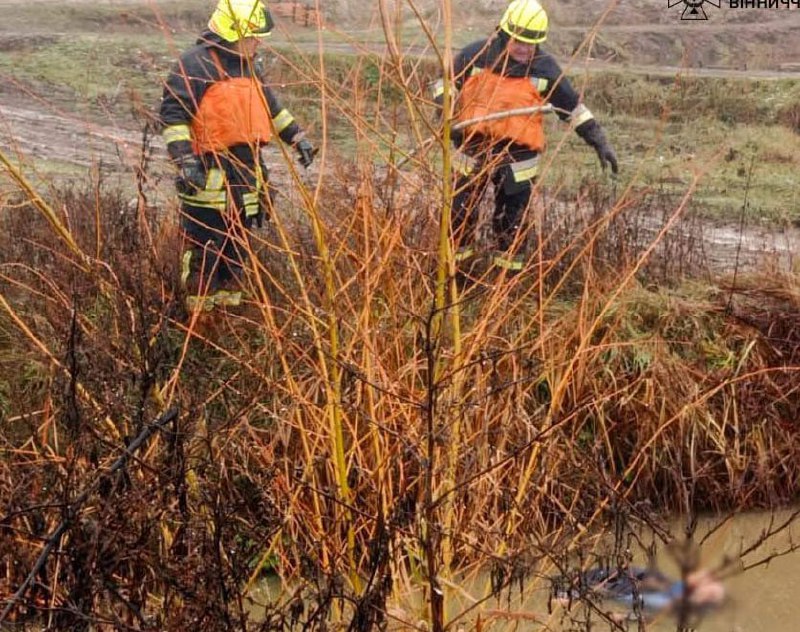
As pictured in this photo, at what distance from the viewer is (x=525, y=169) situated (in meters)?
6.53

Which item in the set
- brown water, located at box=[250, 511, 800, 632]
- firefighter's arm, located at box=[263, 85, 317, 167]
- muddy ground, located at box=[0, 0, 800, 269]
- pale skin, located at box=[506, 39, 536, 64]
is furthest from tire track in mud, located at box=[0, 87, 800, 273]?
brown water, located at box=[250, 511, 800, 632]

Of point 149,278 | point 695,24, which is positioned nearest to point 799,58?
point 695,24

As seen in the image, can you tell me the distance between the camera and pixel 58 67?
13406 mm

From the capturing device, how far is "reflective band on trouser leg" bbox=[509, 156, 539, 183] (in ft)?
21.3

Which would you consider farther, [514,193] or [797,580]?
[514,193]

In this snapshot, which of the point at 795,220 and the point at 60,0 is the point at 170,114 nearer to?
the point at 795,220

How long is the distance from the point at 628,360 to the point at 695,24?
17475mm

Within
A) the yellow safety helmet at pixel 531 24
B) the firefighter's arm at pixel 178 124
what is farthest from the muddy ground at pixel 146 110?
the yellow safety helmet at pixel 531 24

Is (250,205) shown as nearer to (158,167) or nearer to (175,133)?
(175,133)

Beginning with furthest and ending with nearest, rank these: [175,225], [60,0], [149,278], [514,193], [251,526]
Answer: [60,0] → [514,193] → [175,225] → [149,278] → [251,526]

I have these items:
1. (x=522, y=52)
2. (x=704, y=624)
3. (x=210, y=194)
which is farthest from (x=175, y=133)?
(x=704, y=624)

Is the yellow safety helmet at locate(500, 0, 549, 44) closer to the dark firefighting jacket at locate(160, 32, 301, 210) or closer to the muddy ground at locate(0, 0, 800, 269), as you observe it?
the muddy ground at locate(0, 0, 800, 269)

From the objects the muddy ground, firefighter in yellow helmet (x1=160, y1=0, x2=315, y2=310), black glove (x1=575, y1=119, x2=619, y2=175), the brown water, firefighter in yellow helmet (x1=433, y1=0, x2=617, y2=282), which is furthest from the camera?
black glove (x1=575, y1=119, x2=619, y2=175)

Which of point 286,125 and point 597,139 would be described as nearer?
point 286,125
